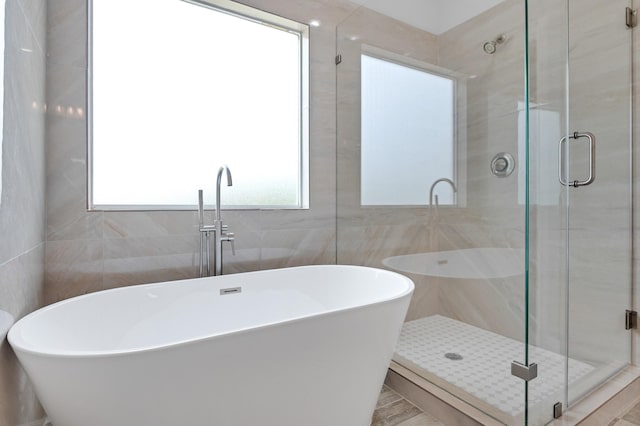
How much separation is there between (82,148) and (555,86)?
7.66 feet

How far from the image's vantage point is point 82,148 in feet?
5.17

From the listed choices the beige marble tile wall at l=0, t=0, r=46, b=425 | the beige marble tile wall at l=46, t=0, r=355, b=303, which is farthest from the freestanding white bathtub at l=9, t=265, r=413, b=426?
the beige marble tile wall at l=46, t=0, r=355, b=303

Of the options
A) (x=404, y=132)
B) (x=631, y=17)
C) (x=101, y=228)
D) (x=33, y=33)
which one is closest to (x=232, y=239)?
(x=101, y=228)

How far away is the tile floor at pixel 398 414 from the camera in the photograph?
57.4 inches

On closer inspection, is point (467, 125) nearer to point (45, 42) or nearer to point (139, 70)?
point (139, 70)

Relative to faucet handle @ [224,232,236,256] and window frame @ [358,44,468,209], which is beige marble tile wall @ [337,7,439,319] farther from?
faucet handle @ [224,232,236,256]

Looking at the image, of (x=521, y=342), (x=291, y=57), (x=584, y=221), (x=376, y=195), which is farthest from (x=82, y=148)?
(x=584, y=221)

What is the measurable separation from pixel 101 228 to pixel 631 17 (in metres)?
Result: 3.09

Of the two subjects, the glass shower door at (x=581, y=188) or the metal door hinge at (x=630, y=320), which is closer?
the glass shower door at (x=581, y=188)

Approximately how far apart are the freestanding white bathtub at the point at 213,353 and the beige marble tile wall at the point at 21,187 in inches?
5.1

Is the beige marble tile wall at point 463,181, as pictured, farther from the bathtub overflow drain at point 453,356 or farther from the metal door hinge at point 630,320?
the metal door hinge at point 630,320

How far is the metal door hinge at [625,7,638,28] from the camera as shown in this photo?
1852 millimetres

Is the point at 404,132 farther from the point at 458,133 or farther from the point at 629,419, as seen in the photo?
the point at 629,419

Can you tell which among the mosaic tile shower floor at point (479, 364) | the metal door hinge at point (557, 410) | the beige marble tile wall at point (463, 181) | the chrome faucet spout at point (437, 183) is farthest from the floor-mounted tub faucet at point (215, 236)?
the metal door hinge at point (557, 410)
